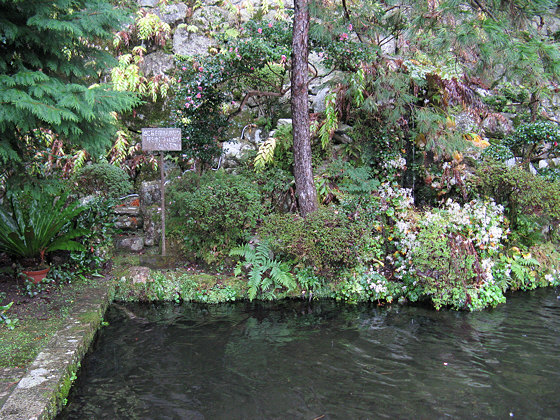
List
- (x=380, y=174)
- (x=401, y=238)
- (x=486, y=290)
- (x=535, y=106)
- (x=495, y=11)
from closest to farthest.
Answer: (x=495, y=11)
(x=486, y=290)
(x=401, y=238)
(x=380, y=174)
(x=535, y=106)

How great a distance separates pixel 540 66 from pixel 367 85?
380 centimetres

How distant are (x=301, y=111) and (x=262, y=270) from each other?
2781 mm

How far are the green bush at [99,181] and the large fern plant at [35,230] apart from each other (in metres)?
1.89

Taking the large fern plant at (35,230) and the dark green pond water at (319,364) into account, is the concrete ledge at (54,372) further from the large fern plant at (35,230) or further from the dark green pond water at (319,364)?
the large fern plant at (35,230)

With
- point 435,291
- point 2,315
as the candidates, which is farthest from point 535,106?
point 2,315

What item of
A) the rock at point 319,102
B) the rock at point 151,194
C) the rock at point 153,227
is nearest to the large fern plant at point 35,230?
the rock at point 153,227

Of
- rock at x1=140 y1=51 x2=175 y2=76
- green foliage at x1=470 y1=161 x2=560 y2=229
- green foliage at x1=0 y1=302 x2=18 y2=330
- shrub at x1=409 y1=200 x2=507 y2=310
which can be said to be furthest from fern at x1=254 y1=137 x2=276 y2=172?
rock at x1=140 y1=51 x2=175 y2=76

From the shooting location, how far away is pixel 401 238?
6508 mm

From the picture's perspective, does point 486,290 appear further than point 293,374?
Yes

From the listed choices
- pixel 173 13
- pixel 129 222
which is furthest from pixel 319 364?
pixel 173 13

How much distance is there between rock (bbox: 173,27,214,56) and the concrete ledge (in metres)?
8.97

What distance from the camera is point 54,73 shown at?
4.90 m

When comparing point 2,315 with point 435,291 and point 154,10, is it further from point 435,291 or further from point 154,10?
point 154,10

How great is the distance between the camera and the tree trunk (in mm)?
6652
